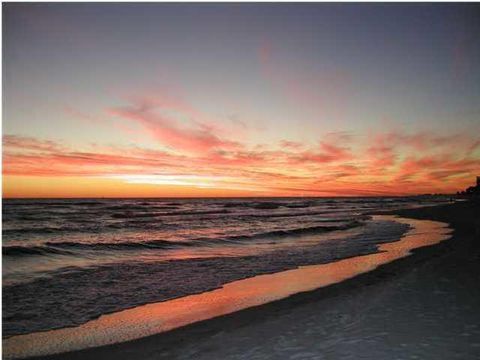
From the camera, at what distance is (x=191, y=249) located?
1591 centimetres

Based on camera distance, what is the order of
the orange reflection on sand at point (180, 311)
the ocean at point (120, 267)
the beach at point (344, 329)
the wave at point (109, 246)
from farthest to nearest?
the wave at point (109, 246) → the ocean at point (120, 267) → the orange reflection on sand at point (180, 311) → the beach at point (344, 329)

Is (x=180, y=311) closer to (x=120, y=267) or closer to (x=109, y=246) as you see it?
(x=120, y=267)

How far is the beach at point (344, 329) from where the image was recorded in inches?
183

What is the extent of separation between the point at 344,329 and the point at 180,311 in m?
3.21

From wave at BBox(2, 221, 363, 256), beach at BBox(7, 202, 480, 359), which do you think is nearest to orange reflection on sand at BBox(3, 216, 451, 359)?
beach at BBox(7, 202, 480, 359)

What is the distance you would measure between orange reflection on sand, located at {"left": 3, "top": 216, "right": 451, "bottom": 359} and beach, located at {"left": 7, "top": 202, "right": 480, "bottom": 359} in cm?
38

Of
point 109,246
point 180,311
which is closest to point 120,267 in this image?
point 180,311

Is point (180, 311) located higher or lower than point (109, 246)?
higher

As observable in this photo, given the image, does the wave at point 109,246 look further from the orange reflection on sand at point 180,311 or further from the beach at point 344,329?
the beach at point 344,329

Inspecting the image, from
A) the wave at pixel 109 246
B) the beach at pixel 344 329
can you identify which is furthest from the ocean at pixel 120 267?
the beach at pixel 344 329

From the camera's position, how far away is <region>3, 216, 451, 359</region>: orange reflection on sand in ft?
18.6

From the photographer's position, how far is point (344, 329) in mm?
5348

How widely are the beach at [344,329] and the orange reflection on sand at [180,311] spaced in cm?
38

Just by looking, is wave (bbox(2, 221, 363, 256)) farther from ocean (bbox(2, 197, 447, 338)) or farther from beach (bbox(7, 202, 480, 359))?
beach (bbox(7, 202, 480, 359))
